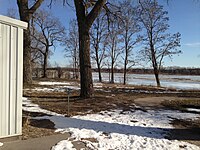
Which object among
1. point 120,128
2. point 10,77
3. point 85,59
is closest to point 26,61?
point 85,59

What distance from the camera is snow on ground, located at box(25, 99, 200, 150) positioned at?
4365mm

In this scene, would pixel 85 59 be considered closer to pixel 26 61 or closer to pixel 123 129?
pixel 123 129

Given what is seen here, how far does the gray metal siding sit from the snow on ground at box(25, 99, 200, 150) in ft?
3.32

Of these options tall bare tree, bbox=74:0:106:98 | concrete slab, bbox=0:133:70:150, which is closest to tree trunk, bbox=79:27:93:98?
tall bare tree, bbox=74:0:106:98

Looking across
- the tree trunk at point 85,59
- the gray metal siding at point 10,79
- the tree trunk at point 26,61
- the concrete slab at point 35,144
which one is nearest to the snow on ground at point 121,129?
the concrete slab at point 35,144

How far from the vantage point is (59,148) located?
404 cm

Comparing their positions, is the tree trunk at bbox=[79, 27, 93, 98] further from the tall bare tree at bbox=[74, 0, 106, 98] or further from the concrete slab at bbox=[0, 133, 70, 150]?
the concrete slab at bbox=[0, 133, 70, 150]

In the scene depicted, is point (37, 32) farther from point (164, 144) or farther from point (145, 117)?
point (164, 144)

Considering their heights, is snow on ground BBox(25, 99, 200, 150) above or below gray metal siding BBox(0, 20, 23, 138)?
below

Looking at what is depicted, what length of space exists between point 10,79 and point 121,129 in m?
2.83

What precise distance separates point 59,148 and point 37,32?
32.3m

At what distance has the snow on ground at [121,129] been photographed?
172 inches

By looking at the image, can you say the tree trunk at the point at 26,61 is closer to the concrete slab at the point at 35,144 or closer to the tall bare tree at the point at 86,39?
the tall bare tree at the point at 86,39

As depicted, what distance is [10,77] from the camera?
4.24 meters
